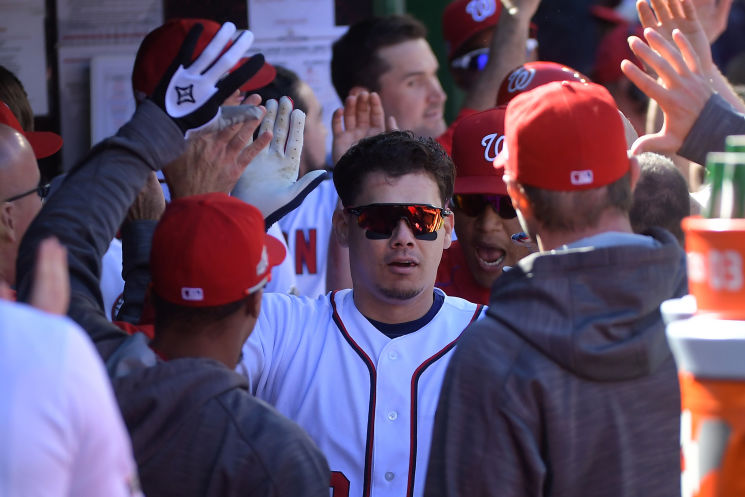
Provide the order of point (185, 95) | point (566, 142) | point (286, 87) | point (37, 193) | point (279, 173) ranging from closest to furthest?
point (566, 142)
point (185, 95)
point (37, 193)
point (279, 173)
point (286, 87)

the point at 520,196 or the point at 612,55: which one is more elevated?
the point at 520,196

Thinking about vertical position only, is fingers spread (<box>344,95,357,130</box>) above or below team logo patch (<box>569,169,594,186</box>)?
below

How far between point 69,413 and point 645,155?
205 cm

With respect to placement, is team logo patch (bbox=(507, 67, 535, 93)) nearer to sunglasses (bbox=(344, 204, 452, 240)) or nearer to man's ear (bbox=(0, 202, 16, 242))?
sunglasses (bbox=(344, 204, 452, 240))

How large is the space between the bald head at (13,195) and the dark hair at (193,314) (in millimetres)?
905

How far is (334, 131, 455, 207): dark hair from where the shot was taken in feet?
9.94

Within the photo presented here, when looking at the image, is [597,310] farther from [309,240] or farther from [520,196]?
[309,240]

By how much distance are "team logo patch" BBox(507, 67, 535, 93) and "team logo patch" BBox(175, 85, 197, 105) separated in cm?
193

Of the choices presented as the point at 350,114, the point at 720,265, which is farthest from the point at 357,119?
the point at 720,265

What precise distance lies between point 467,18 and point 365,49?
71 cm

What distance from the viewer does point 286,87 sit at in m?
4.77

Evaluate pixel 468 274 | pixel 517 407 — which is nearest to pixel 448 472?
pixel 517 407

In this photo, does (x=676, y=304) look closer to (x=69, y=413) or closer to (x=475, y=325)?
(x=475, y=325)

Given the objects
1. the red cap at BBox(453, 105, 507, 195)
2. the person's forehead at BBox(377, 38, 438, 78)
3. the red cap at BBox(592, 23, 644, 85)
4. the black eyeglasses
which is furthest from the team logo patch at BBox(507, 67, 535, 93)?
the red cap at BBox(592, 23, 644, 85)
